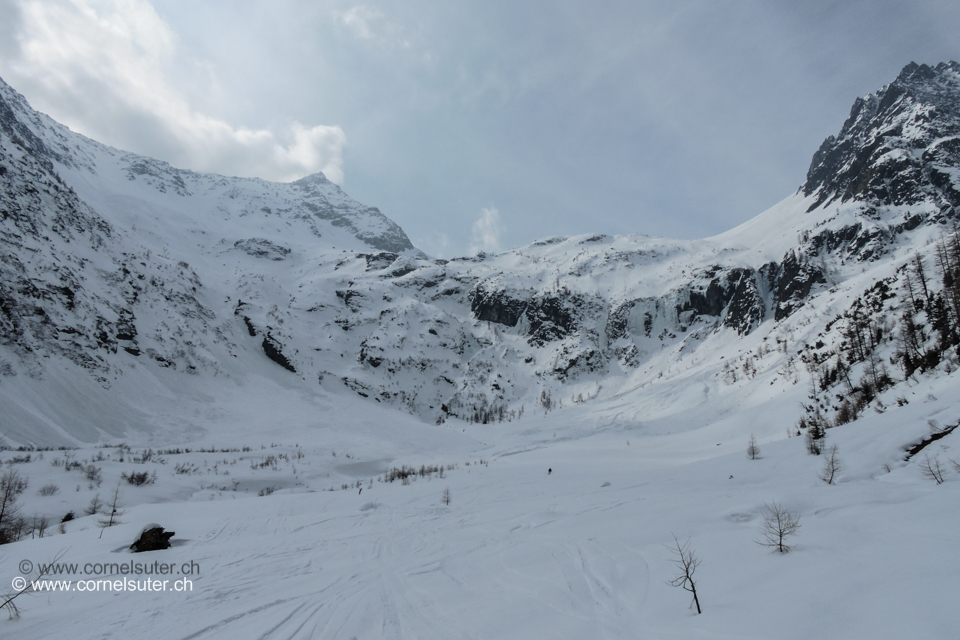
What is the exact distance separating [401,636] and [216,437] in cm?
4802

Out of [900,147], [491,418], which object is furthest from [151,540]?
[900,147]

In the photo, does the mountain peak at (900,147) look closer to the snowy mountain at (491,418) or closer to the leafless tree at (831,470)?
the snowy mountain at (491,418)

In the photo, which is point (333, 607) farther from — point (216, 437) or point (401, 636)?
point (216, 437)

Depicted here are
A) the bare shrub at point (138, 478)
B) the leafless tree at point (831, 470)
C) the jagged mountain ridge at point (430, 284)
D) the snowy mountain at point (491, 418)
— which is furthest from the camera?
the jagged mountain ridge at point (430, 284)

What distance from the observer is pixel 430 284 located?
124312mm

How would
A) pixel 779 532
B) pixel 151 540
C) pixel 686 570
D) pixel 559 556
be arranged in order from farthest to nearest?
pixel 151 540 → pixel 559 556 → pixel 779 532 → pixel 686 570

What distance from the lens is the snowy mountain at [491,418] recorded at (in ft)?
18.9

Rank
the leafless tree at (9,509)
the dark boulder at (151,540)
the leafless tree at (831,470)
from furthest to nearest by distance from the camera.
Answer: the leafless tree at (9,509), the dark boulder at (151,540), the leafless tree at (831,470)

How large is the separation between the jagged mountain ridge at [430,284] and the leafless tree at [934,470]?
50789mm

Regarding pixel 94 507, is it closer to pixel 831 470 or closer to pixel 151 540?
pixel 151 540

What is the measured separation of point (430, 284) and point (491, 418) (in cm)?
5534

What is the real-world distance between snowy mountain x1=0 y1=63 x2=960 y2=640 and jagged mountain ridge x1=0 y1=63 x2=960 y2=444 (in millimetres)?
693

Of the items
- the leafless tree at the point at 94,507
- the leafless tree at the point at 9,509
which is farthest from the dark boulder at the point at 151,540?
the leafless tree at the point at 94,507

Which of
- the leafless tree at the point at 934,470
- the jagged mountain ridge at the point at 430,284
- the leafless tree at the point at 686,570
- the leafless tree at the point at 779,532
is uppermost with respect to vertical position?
the jagged mountain ridge at the point at 430,284
